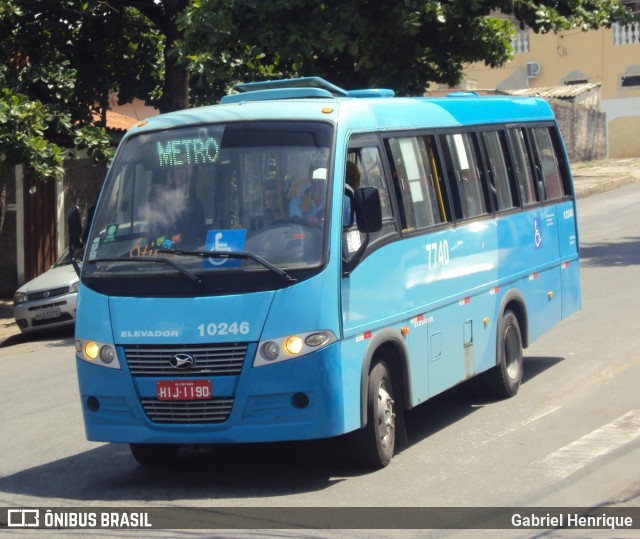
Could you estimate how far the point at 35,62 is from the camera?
2095 cm

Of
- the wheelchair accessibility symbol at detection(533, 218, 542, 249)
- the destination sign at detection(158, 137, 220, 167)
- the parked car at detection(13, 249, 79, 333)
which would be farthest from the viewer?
the parked car at detection(13, 249, 79, 333)

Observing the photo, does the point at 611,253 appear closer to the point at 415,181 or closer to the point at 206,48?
the point at 206,48

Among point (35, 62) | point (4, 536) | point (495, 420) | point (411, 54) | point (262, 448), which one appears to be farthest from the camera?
point (35, 62)

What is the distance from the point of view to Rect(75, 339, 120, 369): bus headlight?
25.1ft

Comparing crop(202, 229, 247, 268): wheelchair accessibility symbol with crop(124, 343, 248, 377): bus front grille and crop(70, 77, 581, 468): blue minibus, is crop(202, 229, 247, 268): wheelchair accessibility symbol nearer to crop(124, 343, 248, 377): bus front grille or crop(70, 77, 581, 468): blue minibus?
crop(70, 77, 581, 468): blue minibus

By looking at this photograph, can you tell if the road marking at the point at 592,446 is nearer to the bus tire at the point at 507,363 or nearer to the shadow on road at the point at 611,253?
the bus tire at the point at 507,363

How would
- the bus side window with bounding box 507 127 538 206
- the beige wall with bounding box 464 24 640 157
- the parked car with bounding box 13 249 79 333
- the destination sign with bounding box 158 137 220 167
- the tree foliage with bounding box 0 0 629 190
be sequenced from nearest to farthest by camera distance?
the destination sign with bounding box 158 137 220 167, the bus side window with bounding box 507 127 538 206, the parked car with bounding box 13 249 79 333, the tree foliage with bounding box 0 0 629 190, the beige wall with bounding box 464 24 640 157

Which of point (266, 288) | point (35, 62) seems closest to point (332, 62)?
point (35, 62)

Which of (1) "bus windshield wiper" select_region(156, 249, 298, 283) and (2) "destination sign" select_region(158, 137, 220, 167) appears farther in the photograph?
(2) "destination sign" select_region(158, 137, 220, 167)

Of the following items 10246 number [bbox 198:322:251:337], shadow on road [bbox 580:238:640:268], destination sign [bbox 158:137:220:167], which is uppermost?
destination sign [bbox 158:137:220:167]

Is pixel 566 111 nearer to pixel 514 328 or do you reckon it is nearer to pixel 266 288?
pixel 514 328

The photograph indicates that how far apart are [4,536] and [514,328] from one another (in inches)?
218

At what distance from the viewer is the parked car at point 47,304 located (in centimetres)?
1666

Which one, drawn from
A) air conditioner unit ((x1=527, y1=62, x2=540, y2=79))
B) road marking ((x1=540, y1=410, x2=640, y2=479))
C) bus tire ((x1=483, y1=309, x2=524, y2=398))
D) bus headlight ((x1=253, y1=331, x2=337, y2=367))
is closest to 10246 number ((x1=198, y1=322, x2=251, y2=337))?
bus headlight ((x1=253, y1=331, x2=337, y2=367))
